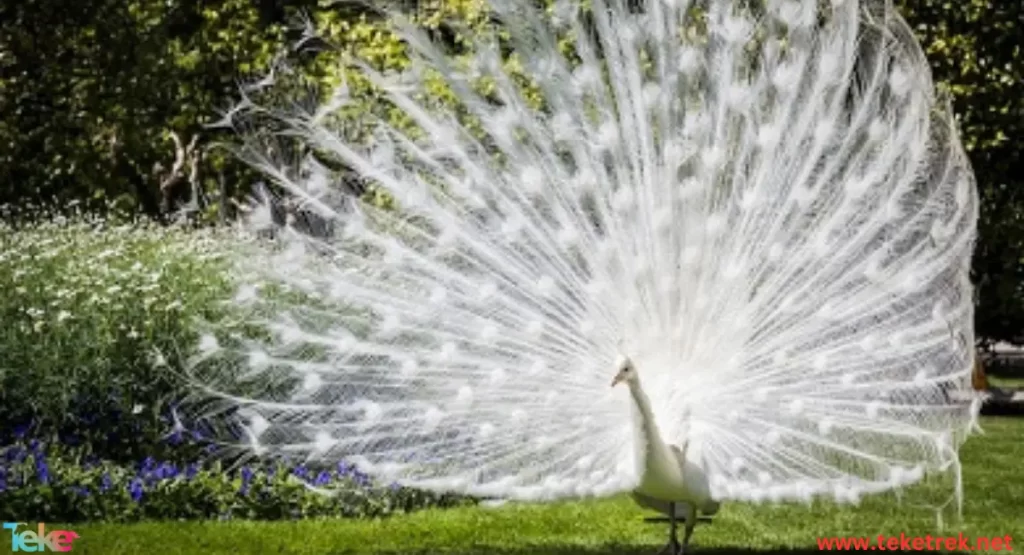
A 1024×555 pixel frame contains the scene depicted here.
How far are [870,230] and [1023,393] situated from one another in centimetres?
1347

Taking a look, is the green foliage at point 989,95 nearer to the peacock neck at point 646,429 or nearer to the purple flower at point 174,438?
the purple flower at point 174,438

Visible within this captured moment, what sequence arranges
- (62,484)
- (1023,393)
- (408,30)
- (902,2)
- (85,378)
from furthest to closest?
1. (1023,393)
2. (902,2)
3. (85,378)
4. (62,484)
5. (408,30)

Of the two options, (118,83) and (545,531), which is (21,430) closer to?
(545,531)

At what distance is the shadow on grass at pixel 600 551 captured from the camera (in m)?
8.00

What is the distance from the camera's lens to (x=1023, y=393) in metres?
20.2

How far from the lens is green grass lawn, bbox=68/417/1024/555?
26.3ft

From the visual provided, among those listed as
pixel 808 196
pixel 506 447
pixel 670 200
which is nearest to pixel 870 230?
pixel 808 196

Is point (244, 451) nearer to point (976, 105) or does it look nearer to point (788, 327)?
point (788, 327)

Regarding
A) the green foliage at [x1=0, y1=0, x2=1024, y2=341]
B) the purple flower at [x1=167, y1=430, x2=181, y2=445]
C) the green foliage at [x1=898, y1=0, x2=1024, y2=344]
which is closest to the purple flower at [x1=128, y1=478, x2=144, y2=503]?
the purple flower at [x1=167, y1=430, x2=181, y2=445]

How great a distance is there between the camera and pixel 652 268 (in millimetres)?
7285

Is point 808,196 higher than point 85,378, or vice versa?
point 808,196

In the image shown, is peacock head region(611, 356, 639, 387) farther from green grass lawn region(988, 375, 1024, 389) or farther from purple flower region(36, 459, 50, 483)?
green grass lawn region(988, 375, 1024, 389)

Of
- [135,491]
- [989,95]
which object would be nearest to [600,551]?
[135,491]

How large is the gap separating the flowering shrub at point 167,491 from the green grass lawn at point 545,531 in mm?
227
